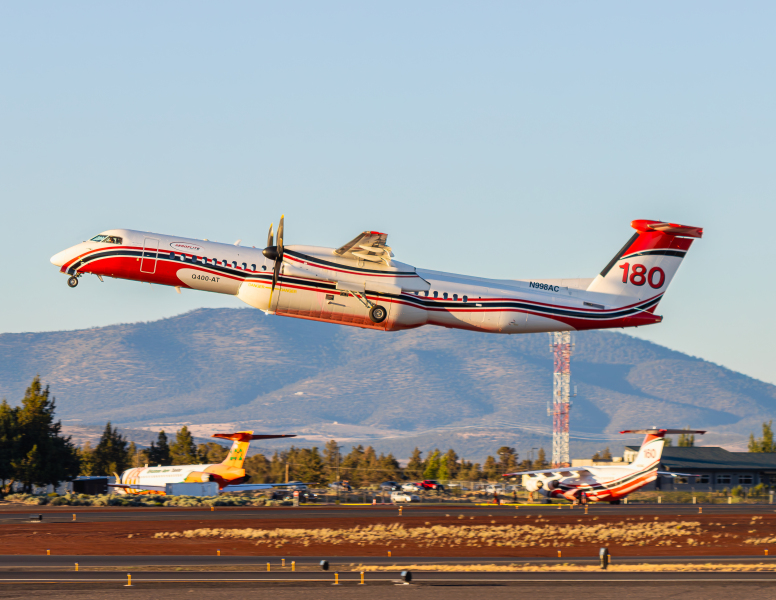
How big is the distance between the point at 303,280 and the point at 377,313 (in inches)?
157

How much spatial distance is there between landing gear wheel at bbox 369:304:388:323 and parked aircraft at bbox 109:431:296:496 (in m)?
37.2

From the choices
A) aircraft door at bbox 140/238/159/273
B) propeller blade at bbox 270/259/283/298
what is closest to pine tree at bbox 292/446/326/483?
aircraft door at bbox 140/238/159/273

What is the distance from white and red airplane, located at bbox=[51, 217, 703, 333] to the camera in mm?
42531

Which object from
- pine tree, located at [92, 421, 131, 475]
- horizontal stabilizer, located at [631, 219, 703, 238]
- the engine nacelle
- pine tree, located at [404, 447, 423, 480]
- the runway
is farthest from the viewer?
pine tree, located at [404, 447, 423, 480]

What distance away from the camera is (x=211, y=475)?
3238 inches

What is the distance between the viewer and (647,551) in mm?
47656

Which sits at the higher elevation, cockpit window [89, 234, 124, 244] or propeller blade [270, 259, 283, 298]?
cockpit window [89, 234, 124, 244]

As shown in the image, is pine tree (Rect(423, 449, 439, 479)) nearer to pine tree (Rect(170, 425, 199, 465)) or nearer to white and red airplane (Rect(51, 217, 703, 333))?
pine tree (Rect(170, 425, 199, 465))

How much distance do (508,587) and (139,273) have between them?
22777 mm

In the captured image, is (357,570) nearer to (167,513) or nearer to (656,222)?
(656,222)

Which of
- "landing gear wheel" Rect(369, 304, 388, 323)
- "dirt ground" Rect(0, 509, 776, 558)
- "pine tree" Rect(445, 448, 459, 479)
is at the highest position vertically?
"landing gear wheel" Rect(369, 304, 388, 323)

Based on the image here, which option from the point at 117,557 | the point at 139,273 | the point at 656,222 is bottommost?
the point at 117,557

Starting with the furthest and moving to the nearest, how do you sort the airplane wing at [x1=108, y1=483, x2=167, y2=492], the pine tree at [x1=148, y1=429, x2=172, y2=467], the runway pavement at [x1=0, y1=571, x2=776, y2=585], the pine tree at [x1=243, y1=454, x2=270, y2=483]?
the pine tree at [x1=243, y1=454, x2=270, y2=483]
the pine tree at [x1=148, y1=429, x2=172, y2=467]
the airplane wing at [x1=108, y1=483, x2=167, y2=492]
the runway pavement at [x1=0, y1=571, x2=776, y2=585]

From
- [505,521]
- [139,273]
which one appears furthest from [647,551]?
[139,273]
